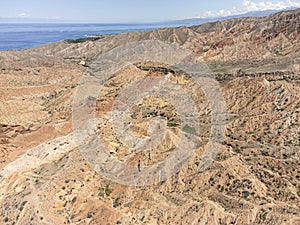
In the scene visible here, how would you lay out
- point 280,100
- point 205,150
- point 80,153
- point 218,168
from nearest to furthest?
point 218,168 → point 205,150 → point 80,153 → point 280,100

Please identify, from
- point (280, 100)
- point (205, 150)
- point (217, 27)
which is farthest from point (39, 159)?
point (217, 27)

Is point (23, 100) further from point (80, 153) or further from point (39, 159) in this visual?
point (80, 153)

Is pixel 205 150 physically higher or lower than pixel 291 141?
higher

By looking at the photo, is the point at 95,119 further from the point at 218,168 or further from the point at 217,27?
the point at 217,27

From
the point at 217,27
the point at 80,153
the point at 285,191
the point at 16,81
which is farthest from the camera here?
the point at 217,27

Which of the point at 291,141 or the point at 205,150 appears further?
the point at 291,141

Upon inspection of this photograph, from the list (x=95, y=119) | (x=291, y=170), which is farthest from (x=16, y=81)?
(x=291, y=170)
